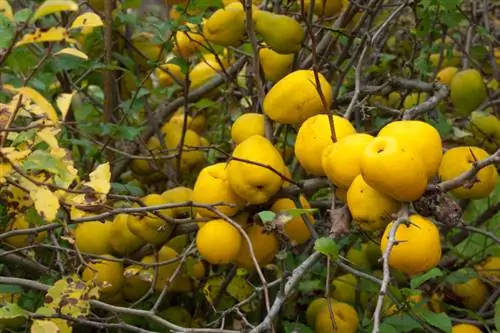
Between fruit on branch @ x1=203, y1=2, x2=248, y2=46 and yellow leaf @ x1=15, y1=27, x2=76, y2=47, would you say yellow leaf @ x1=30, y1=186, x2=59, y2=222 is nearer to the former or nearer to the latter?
yellow leaf @ x1=15, y1=27, x2=76, y2=47

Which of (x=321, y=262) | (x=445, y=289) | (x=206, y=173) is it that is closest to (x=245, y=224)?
(x=206, y=173)

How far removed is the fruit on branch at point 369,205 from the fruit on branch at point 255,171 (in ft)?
0.63

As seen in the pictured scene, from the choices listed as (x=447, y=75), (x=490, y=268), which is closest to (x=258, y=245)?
(x=490, y=268)

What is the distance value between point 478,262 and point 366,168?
897mm

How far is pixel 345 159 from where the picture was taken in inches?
54.2

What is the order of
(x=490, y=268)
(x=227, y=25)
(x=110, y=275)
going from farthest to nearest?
(x=490, y=268), (x=110, y=275), (x=227, y=25)

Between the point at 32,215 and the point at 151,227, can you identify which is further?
the point at 151,227

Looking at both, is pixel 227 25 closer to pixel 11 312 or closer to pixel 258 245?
pixel 258 245

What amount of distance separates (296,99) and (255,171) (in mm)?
178

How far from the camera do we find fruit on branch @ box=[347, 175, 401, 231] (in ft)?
4.45

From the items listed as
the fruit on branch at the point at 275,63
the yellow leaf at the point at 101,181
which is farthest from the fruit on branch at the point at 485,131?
the yellow leaf at the point at 101,181

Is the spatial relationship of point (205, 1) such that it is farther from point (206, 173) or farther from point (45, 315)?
point (45, 315)

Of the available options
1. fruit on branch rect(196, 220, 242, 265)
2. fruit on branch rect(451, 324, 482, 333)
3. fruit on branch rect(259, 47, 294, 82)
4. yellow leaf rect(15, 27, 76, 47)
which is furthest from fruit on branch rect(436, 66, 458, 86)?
yellow leaf rect(15, 27, 76, 47)

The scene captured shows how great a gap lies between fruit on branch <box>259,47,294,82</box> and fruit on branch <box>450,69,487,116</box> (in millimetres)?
551
